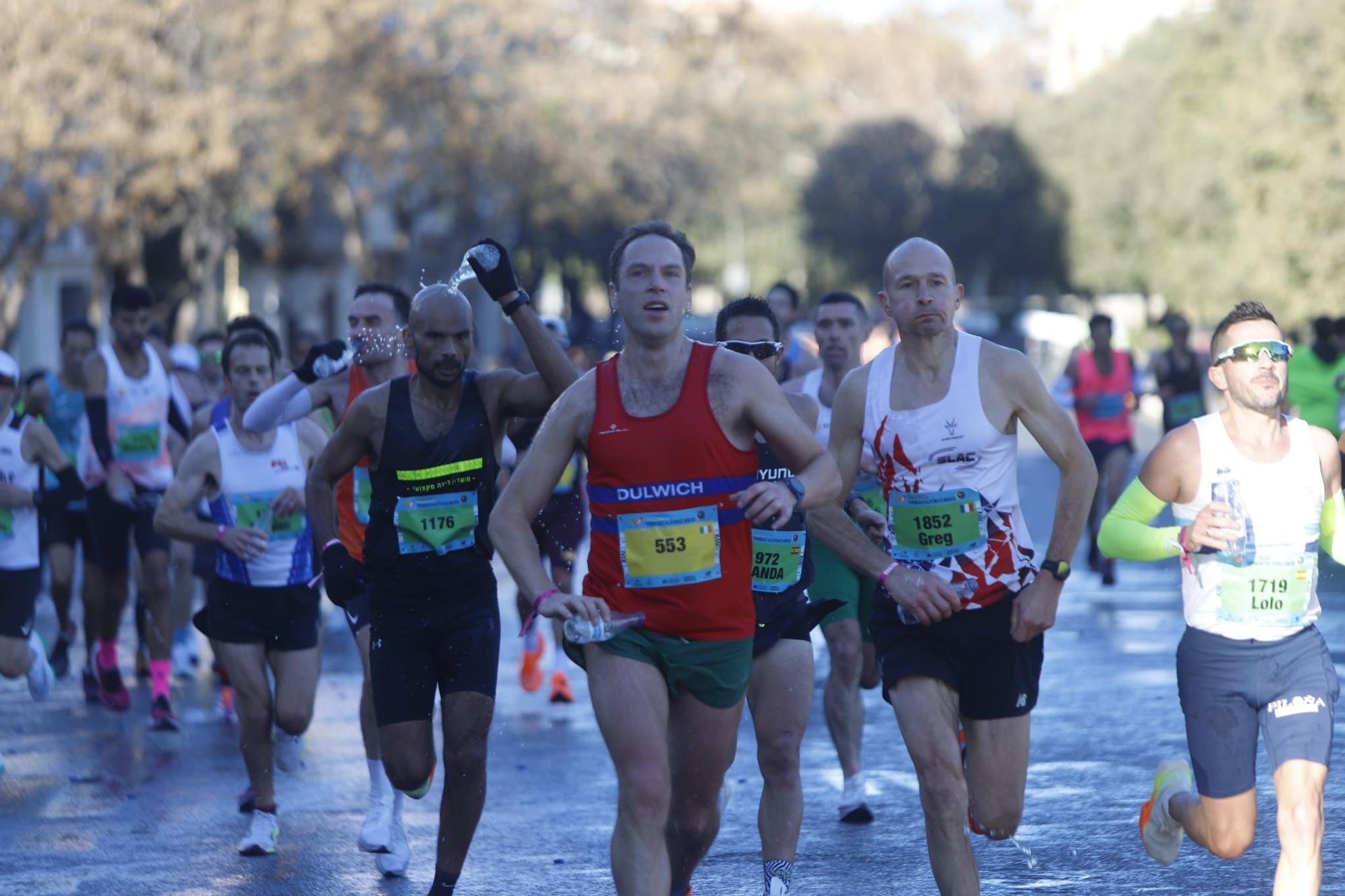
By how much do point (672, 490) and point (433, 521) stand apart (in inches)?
59.6

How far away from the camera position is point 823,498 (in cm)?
550

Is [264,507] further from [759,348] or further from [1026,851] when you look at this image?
[1026,851]

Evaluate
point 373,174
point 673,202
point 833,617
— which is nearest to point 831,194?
point 673,202

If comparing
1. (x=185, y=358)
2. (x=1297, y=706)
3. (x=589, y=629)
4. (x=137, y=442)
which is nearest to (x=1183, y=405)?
(x=185, y=358)

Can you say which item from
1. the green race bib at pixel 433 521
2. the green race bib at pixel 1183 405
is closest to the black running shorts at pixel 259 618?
the green race bib at pixel 433 521

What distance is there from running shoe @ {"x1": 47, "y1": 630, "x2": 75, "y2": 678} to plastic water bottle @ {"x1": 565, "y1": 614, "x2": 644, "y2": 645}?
791cm

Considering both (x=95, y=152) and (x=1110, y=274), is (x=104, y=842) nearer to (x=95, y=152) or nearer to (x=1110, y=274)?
(x=95, y=152)

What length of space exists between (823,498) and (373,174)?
1351 inches

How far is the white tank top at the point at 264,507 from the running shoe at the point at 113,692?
2.96m

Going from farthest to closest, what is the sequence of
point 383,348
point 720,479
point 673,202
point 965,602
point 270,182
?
point 673,202 → point 270,182 → point 383,348 → point 965,602 → point 720,479

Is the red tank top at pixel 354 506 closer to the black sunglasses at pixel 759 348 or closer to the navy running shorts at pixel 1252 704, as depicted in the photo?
the black sunglasses at pixel 759 348

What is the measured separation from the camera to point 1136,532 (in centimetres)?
609

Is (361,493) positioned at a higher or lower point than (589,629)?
higher


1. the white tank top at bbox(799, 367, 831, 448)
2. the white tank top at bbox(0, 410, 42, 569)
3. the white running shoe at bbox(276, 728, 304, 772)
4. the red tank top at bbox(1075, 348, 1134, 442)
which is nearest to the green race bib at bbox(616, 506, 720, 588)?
the white tank top at bbox(799, 367, 831, 448)
